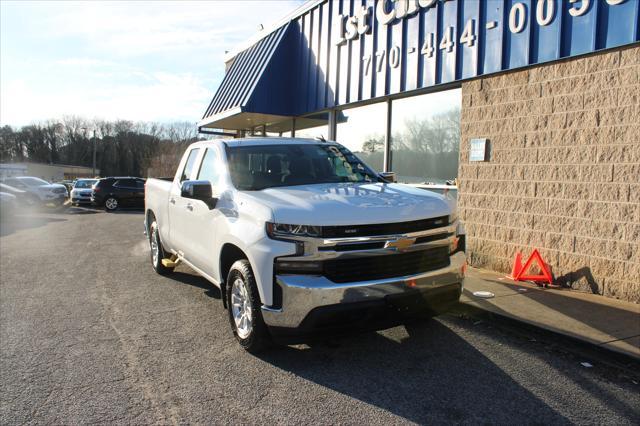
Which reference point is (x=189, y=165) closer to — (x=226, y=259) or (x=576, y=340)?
(x=226, y=259)

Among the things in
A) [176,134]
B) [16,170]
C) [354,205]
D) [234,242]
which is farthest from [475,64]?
[176,134]

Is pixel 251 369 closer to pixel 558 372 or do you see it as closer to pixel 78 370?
pixel 78 370

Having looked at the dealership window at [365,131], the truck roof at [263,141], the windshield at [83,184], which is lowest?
the windshield at [83,184]

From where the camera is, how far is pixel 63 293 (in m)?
6.28

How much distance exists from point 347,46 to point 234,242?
7068 millimetres

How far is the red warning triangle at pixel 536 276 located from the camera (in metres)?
6.20

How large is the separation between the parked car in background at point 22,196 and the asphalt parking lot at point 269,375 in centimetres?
1893

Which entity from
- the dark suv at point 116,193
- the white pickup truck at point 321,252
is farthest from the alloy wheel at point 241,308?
the dark suv at point 116,193

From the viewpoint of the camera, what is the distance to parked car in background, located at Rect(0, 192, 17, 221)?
716 inches

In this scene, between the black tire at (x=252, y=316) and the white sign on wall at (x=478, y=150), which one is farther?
the white sign on wall at (x=478, y=150)

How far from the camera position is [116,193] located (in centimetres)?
2277

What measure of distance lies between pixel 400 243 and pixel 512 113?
13.2 ft

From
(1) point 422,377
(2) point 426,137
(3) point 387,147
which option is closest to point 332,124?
(3) point 387,147

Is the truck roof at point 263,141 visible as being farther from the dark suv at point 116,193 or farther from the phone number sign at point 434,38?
the dark suv at point 116,193
